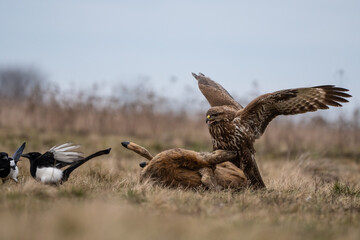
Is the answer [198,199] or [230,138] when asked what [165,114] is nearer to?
[230,138]

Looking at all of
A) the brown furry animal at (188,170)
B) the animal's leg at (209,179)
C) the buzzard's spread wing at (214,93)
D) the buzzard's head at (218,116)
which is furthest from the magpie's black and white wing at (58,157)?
the buzzard's spread wing at (214,93)

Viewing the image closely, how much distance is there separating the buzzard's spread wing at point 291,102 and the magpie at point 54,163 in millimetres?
1730

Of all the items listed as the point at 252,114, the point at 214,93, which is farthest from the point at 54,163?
the point at 214,93

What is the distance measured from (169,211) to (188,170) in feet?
4.18

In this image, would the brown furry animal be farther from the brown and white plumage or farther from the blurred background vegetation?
the blurred background vegetation

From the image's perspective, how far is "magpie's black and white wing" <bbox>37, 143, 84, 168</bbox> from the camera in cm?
469

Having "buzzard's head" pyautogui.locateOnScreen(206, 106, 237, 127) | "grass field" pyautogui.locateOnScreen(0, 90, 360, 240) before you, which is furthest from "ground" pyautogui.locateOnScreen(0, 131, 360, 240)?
"buzzard's head" pyautogui.locateOnScreen(206, 106, 237, 127)

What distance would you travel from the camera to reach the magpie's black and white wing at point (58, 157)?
4688 mm

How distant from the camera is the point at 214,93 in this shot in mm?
6359

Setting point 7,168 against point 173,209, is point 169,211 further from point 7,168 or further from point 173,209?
point 7,168

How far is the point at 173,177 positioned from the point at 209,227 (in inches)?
67.0

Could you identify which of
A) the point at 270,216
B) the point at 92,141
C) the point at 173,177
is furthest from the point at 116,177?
the point at 92,141

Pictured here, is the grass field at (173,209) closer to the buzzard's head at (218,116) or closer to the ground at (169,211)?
the ground at (169,211)

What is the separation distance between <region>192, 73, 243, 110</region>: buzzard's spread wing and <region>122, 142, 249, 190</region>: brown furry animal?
A: 144 cm
